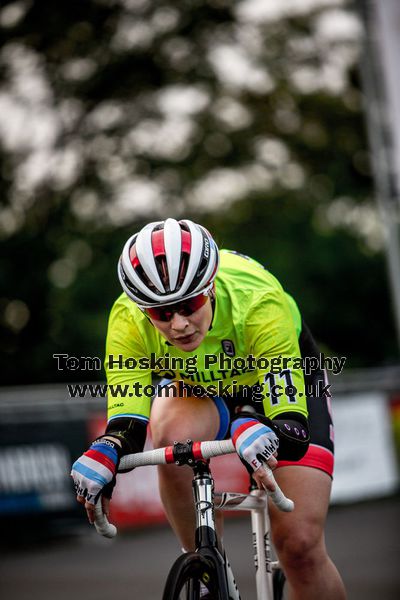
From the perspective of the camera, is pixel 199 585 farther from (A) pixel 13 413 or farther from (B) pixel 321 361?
(A) pixel 13 413

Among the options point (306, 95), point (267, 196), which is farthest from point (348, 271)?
point (306, 95)

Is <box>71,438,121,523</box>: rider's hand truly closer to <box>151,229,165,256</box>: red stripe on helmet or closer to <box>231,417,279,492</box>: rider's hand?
<box>231,417,279,492</box>: rider's hand

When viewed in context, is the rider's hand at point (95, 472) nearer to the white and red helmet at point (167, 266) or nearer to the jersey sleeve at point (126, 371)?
the jersey sleeve at point (126, 371)

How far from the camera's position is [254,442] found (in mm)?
3598

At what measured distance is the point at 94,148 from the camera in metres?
24.8

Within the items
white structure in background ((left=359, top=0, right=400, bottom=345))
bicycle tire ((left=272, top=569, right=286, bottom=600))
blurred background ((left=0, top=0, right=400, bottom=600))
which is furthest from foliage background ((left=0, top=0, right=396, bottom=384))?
bicycle tire ((left=272, top=569, right=286, bottom=600))

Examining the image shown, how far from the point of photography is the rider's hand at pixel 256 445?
359 cm

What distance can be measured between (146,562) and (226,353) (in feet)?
20.2

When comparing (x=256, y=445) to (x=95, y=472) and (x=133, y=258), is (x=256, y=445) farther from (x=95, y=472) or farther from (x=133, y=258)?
(x=133, y=258)

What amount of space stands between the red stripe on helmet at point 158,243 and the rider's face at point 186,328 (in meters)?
0.26

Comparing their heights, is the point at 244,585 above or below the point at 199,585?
below

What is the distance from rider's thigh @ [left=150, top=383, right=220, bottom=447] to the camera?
14.2ft

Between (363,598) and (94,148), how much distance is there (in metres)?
19.1

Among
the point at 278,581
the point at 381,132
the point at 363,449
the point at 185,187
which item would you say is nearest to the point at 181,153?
the point at 185,187
